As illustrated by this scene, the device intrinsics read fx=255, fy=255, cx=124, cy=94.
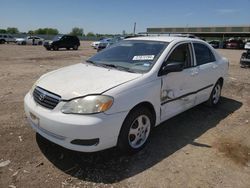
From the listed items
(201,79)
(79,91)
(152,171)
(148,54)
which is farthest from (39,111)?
(201,79)

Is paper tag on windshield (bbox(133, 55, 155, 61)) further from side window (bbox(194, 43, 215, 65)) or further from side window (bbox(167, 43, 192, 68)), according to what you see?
side window (bbox(194, 43, 215, 65))

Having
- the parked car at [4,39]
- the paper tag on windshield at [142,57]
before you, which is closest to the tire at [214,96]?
the paper tag on windshield at [142,57]

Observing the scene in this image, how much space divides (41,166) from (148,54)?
7.51ft

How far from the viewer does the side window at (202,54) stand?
4.97m

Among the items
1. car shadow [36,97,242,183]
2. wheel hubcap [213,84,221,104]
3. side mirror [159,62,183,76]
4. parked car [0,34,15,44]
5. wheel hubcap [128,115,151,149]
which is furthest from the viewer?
parked car [0,34,15,44]

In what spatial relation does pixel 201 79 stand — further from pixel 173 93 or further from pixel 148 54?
pixel 148 54

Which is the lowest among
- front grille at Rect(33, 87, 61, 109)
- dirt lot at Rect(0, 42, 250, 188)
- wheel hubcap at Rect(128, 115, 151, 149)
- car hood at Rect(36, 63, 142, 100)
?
dirt lot at Rect(0, 42, 250, 188)

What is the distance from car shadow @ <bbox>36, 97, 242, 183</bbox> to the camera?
3170 millimetres

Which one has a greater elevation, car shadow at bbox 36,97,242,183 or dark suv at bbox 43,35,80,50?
dark suv at bbox 43,35,80,50

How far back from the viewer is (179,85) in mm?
4242

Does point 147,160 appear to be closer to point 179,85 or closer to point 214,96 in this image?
point 179,85

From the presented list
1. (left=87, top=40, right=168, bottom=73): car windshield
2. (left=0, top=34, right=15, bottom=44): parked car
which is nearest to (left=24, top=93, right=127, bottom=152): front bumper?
(left=87, top=40, right=168, bottom=73): car windshield

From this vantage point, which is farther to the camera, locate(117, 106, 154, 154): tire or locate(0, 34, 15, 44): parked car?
locate(0, 34, 15, 44): parked car

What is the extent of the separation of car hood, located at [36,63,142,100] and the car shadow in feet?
2.97
